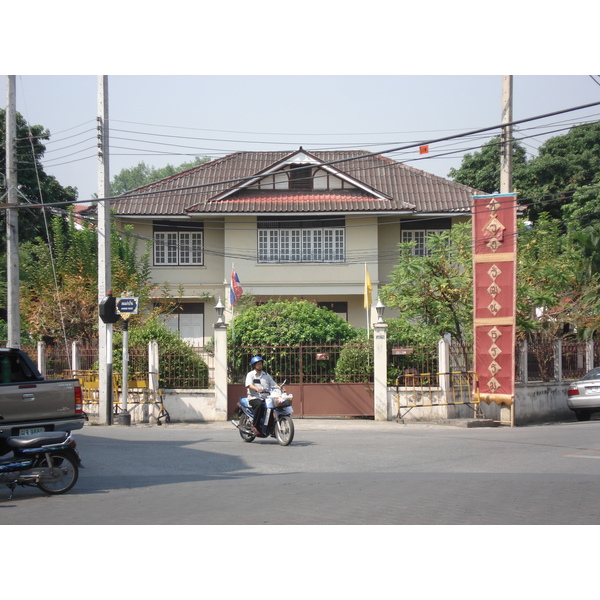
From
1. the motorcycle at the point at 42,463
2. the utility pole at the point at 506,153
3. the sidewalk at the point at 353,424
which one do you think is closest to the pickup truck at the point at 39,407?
the motorcycle at the point at 42,463

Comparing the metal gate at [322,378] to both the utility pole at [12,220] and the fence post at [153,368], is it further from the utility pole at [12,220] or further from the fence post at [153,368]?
the utility pole at [12,220]

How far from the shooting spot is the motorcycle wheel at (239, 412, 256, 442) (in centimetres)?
1555

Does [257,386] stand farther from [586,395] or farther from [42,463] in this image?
[586,395]

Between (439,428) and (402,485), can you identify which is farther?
(439,428)

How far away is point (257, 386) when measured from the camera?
15273 mm

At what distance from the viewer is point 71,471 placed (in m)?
10.3

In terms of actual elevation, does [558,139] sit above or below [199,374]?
above

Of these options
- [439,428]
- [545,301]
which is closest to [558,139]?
[545,301]

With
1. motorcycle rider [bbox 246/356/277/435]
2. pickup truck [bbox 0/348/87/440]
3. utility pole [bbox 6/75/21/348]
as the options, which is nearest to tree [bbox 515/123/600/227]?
utility pole [bbox 6/75/21/348]

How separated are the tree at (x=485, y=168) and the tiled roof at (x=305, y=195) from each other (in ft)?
25.8

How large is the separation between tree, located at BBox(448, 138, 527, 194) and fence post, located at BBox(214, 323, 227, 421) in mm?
23998

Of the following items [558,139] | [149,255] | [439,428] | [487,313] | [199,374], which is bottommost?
[439,428]

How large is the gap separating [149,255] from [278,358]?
13.0 m

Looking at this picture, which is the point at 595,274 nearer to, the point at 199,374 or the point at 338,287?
the point at 338,287
